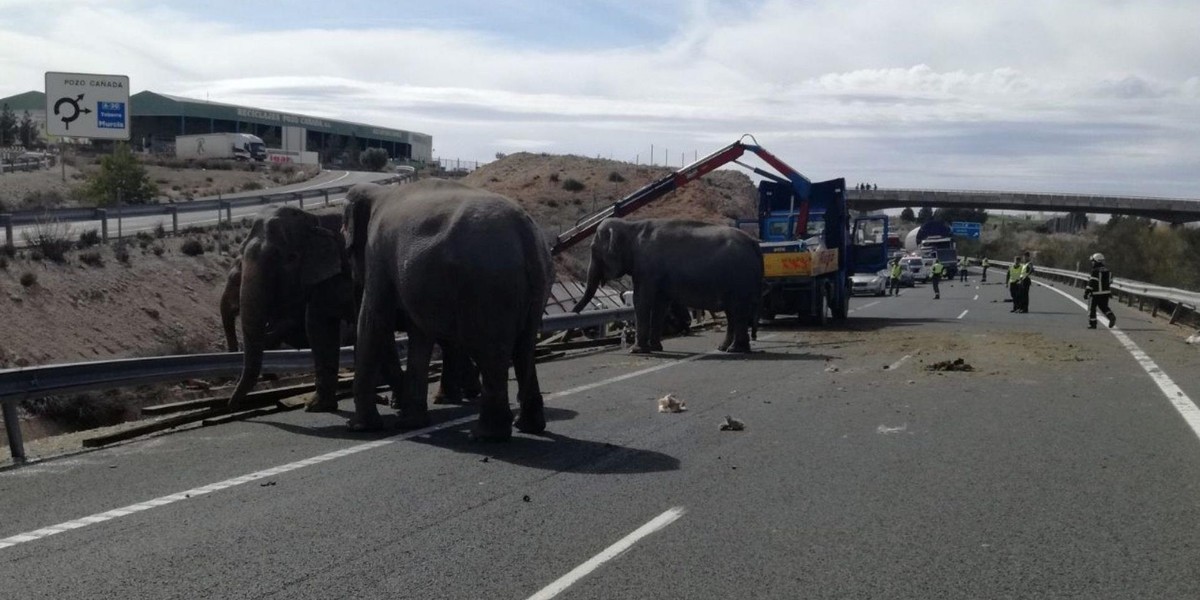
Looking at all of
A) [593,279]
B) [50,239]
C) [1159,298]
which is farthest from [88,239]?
[1159,298]

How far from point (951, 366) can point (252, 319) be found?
9.46 metres

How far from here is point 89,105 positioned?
37.8 meters

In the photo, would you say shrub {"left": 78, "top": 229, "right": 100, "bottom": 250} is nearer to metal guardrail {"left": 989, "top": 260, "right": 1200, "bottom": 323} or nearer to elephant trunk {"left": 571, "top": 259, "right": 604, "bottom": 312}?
elephant trunk {"left": 571, "top": 259, "right": 604, "bottom": 312}

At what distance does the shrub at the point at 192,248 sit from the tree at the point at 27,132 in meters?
56.5

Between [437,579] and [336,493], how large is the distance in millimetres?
2238

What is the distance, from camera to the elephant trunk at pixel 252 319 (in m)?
12.5

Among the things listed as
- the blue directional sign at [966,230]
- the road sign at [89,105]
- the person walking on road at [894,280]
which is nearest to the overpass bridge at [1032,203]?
the blue directional sign at [966,230]

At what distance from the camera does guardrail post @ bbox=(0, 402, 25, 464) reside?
10.3m

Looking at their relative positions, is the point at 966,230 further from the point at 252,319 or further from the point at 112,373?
the point at 112,373

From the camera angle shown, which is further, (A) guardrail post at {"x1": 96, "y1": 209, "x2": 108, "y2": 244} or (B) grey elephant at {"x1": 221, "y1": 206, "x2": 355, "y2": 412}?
(A) guardrail post at {"x1": 96, "y1": 209, "x2": 108, "y2": 244}

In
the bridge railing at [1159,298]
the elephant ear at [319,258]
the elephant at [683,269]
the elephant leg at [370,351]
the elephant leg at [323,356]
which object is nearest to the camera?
the elephant leg at [370,351]

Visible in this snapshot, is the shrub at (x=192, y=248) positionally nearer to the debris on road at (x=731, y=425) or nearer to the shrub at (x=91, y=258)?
the shrub at (x=91, y=258)

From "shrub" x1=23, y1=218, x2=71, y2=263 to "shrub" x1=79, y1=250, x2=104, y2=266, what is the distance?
412 millimetres

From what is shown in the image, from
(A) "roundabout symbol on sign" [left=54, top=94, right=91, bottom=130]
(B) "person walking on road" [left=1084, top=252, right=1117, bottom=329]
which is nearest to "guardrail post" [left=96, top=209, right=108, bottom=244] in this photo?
(A) "roundabout symbol on sign" [left=54, top=94, right=91, bottom=130]
